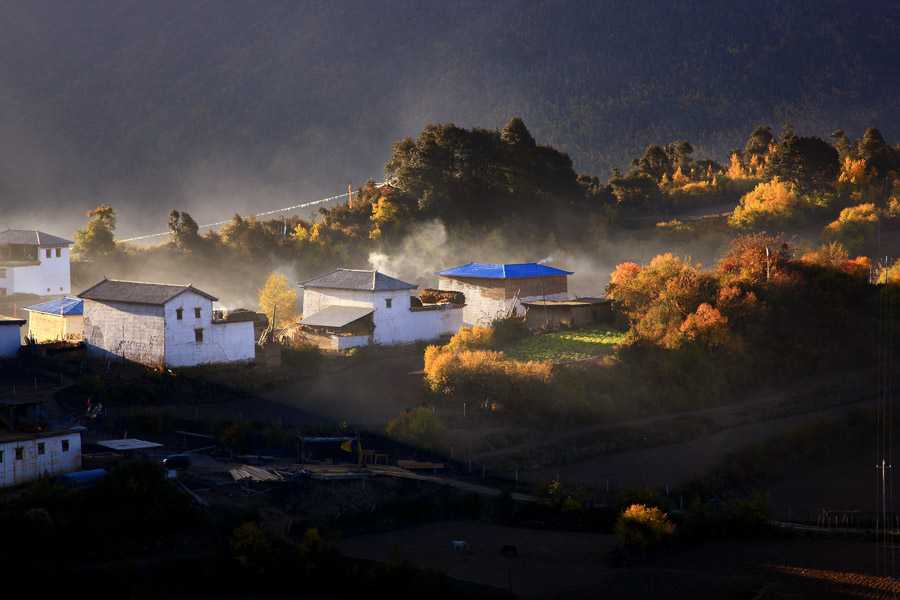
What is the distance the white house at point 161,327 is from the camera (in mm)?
31719

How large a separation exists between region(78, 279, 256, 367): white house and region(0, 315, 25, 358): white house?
2.55 metres

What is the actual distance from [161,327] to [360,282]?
9551 mm

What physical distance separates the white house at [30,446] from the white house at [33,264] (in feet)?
88.2

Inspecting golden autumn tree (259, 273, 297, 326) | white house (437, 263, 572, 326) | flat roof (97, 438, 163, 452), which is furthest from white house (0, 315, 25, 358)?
white house (437, 263, 572, 326)

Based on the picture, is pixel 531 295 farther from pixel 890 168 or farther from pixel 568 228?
pixel 890 168

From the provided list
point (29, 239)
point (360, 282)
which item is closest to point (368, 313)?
point (360, 282)

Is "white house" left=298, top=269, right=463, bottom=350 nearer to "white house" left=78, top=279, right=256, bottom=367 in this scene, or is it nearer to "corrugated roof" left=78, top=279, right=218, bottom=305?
"white house" left=78, top=279, right=256, bottom=367

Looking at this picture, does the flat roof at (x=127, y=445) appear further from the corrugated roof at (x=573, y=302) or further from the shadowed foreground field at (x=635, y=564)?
the corrugated roof at (x=573, y=302)

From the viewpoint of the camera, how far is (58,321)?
3612cm

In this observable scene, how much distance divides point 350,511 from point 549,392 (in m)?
10.4

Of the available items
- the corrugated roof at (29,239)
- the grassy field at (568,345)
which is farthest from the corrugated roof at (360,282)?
the corrugated roof at (29,239)

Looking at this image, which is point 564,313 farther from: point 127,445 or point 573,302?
point 127,445

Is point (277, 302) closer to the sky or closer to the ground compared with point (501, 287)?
closer to the ground

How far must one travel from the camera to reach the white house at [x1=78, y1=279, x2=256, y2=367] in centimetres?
3172
